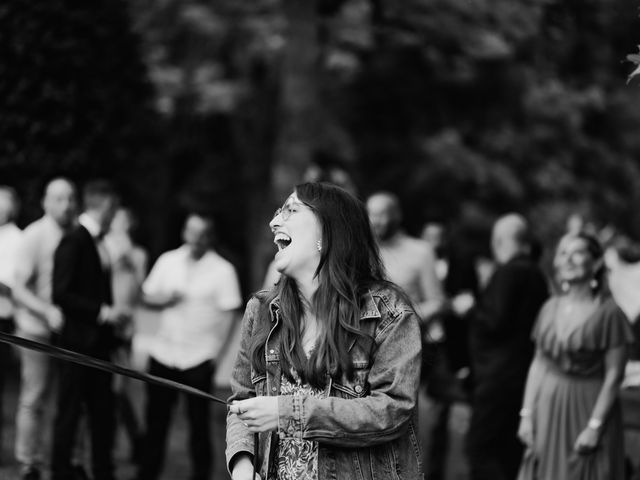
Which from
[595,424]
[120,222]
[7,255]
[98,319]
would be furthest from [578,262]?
[120,222]

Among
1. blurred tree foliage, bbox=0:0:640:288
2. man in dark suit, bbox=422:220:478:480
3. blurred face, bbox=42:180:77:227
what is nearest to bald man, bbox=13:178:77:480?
blurred face, bbox=42:180:77:227

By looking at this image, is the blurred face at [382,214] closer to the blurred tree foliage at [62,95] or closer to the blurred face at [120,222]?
the blurred face at [120,222]

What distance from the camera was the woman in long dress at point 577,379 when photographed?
7045 millimetres

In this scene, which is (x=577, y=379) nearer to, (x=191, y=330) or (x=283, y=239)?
(x=191, y=330)

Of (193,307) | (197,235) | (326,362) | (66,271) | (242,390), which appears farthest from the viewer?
(197,235)

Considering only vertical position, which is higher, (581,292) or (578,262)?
(578,262)

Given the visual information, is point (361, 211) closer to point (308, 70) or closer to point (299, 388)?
point (299, 388)

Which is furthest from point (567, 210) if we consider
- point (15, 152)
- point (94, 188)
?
point (94, 188)

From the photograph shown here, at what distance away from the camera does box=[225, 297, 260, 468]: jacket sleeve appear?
4227mm

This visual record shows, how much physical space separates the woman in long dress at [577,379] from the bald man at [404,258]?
257 centimetres

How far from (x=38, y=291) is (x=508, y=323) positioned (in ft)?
10.8

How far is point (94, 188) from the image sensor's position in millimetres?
9812

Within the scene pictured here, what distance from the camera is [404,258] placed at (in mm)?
10039

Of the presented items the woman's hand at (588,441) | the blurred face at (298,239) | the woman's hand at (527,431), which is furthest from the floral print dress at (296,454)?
the woman's hand at (527,431)
